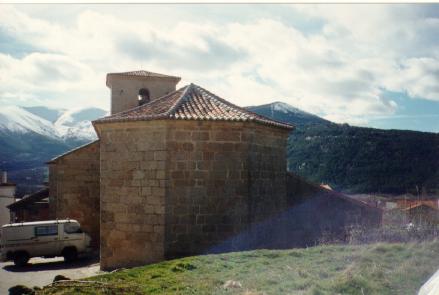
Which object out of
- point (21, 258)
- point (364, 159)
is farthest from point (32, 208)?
point (364, 159)

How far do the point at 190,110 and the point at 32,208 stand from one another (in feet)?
49.6

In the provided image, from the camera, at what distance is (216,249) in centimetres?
1060

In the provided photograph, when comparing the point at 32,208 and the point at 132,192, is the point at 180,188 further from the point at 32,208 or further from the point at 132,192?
the point at 32,208

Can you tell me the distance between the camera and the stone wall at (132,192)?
416 inches

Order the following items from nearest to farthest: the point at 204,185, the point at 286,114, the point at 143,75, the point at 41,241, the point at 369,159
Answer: the point at 204,185 < the point at 41,241 < the point at 143,75 < the point at 369,159 < the point at 286,114

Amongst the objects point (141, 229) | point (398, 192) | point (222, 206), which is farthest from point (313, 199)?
point (398, 192)

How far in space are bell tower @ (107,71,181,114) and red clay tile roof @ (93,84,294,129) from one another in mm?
8437

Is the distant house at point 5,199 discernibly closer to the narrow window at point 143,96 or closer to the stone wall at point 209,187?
the narrow window at point 143,96

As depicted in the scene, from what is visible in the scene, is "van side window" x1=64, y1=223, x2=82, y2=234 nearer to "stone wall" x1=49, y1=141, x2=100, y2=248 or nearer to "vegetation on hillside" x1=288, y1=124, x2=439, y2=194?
"stone wall" x1=49, y1=141, x2=100, y2=248

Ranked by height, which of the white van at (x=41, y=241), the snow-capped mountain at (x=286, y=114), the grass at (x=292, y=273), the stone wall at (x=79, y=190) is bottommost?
the white van at (x=41, y=241)

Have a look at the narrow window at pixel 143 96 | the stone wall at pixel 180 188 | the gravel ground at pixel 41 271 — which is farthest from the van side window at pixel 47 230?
the narrow window at pixel 143 96

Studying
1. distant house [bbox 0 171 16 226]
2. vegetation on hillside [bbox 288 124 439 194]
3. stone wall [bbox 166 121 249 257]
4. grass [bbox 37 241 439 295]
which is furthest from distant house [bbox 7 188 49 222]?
vegetation on hillside [bbox 288 124 439 194]

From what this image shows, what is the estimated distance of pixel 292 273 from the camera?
6848 millimetres

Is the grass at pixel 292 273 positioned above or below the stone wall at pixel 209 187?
below
